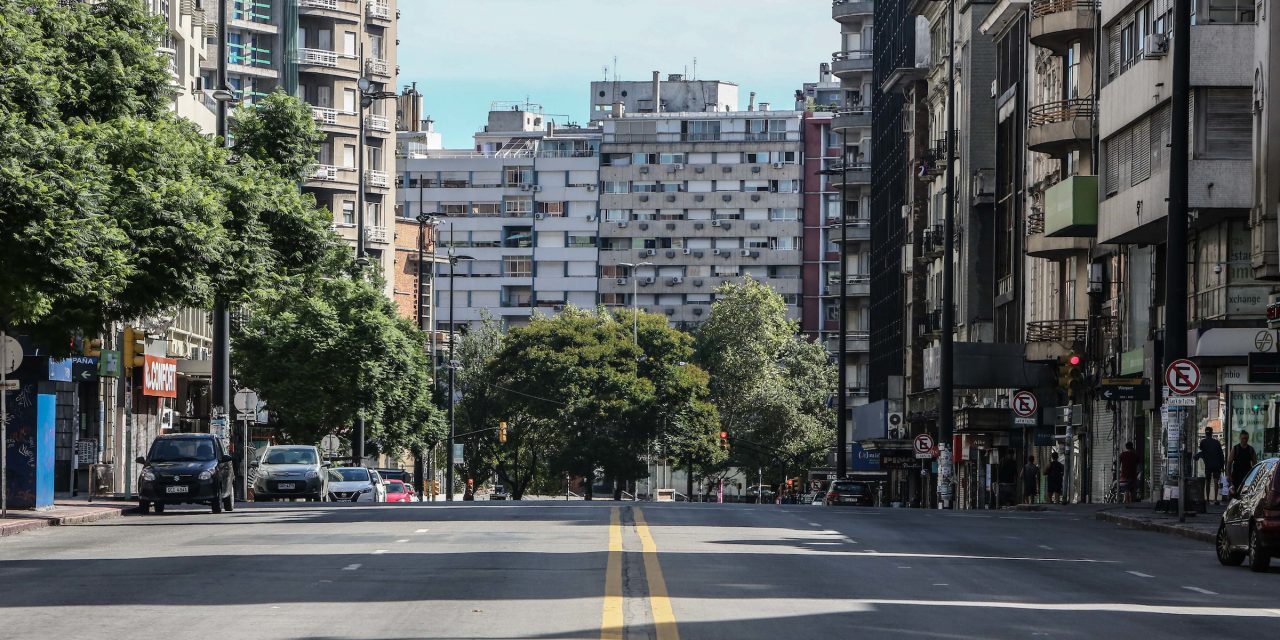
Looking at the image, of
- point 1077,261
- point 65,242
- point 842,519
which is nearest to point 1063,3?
point 1077,261

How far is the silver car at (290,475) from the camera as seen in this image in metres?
50.5

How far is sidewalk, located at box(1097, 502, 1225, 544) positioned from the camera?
32378mm

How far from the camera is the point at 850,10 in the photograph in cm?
12244

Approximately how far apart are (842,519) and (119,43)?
1425 cm

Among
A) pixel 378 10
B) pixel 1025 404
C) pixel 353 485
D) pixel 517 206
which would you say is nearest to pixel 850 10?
pixel 378 10

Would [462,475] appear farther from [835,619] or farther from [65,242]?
[835,619]

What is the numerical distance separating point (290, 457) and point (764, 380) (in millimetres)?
78426

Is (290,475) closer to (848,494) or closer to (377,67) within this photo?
(848,494)

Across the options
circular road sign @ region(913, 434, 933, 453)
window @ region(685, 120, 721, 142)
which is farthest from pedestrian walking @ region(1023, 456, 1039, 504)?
window @ region(685, 120, 721, 142)

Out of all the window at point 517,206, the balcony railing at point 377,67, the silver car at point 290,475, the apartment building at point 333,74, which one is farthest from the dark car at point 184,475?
the window at point 517,206

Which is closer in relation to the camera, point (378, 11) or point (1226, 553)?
point (1226, 553)

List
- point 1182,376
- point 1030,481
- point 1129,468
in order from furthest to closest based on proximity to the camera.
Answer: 1. point 1030,481
2. point 1129,468
3. point 1182,376

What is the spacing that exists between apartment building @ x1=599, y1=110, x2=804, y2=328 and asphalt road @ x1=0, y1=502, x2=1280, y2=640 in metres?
135

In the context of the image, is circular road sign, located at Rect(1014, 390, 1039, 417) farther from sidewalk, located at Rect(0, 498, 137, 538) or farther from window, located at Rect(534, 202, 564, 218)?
window, located at Rect(534, 202, 564, 218)
